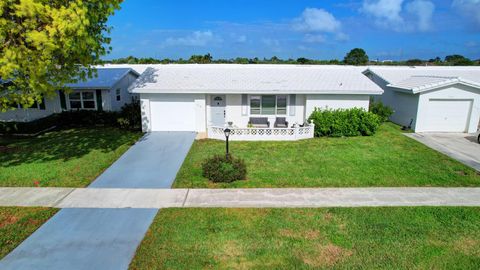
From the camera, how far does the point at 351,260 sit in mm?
6258

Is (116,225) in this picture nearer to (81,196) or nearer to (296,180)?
(81,196)

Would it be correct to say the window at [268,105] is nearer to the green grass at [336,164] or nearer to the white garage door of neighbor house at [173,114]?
the green grass at [336,164]

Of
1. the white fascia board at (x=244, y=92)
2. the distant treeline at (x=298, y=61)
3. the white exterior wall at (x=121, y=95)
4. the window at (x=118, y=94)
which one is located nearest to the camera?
the white fascia board at (x=244, y=92)

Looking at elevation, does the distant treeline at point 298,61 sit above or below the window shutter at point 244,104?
above

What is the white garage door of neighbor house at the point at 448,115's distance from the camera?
17547 millimetres

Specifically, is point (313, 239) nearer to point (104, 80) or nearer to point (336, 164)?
point (336, 164)

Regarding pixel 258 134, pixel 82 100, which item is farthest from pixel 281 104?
pixel 82 100

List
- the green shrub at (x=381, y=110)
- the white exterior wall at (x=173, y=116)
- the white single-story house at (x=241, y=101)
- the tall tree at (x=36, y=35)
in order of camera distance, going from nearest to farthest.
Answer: the tall tree at (x=36, y=35), the white single-story house at (x=241, y=101), the white exterior wall at (x=173, y=116), the green shrub at (x=381, y=110)

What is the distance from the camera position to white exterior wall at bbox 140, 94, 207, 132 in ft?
56.2

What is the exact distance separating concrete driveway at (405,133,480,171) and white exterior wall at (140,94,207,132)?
468 inches

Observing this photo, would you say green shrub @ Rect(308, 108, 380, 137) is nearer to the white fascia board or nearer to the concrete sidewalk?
the white fascia board

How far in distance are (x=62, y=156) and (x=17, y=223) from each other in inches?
238

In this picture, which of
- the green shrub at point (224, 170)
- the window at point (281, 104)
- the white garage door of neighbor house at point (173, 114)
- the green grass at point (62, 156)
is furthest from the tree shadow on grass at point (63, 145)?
the window at point (281, 104)

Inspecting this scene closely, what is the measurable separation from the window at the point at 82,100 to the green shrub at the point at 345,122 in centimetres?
1423
